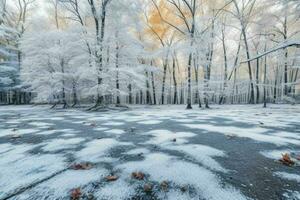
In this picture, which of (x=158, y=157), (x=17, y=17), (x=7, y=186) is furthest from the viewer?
(x=17, y=17)

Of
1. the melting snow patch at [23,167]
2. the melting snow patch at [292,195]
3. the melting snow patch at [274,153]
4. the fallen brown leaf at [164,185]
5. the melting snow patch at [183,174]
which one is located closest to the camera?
the melting snow patch at [292,195]

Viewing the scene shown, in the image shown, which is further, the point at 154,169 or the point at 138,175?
the point at 154,169

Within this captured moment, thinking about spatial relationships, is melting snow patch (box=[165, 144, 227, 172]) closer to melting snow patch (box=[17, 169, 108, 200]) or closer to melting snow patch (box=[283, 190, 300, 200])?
melting snow patch (box=[283, 190, 300, 200])

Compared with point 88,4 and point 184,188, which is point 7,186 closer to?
point 184,188

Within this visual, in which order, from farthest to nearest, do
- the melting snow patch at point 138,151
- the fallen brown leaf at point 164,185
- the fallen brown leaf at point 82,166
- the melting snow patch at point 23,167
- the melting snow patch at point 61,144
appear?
the melting snow patch at point 61,144 → the melting snow patch at point 138,151 → the fallen brown leaf at point 82,166 → the melting snow patch at point 23,167 → the fallen brown leaf at point 164,185

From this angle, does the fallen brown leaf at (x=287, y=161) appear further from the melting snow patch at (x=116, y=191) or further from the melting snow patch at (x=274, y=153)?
the melting snow patch at (x=116, y=191)

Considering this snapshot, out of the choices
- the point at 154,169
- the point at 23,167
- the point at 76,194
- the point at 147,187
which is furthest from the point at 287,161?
the point at 23,167

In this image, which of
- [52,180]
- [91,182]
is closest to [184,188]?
[91,182]

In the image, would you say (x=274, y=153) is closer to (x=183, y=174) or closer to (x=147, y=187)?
(x=183, y=174)

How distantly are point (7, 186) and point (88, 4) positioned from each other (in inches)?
575

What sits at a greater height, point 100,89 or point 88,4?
point 88,4

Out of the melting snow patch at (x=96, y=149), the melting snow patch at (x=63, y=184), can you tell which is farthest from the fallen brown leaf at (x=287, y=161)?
the melting snow patch at (x=96, y=149)

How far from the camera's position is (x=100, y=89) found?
498 inches

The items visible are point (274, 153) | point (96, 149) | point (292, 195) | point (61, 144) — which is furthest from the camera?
point (61, 144)
